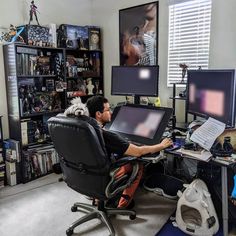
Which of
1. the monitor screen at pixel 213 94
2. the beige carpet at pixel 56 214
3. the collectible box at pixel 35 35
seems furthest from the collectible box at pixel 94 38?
the beige carpet at pixel 56 214

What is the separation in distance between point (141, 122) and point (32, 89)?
5.41 ft

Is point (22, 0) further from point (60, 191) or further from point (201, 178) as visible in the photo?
point (201, 178)

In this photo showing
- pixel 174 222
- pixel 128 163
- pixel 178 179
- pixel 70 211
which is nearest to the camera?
pixel 128 163

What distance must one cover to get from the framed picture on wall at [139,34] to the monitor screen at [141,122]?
1178 millimetres

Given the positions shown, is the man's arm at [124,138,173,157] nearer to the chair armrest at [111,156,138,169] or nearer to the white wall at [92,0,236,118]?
the chair armrest at [111,156,138,169]

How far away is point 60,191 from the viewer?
288cm

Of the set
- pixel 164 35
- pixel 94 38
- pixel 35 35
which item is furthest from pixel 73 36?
pixel 164 35

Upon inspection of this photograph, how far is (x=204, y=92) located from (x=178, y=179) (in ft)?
3.38

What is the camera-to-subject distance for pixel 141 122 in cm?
229

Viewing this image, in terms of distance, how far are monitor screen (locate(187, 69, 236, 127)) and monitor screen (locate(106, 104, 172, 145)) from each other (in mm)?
363

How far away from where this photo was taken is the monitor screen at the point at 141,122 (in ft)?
7.07

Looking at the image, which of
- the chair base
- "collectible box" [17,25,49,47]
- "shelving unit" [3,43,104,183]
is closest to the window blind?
"shelving unit" [3,43,104,183]

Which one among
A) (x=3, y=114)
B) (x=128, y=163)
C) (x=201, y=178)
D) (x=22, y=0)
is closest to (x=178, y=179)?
(x=201, y=178)

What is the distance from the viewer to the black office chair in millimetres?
1794
